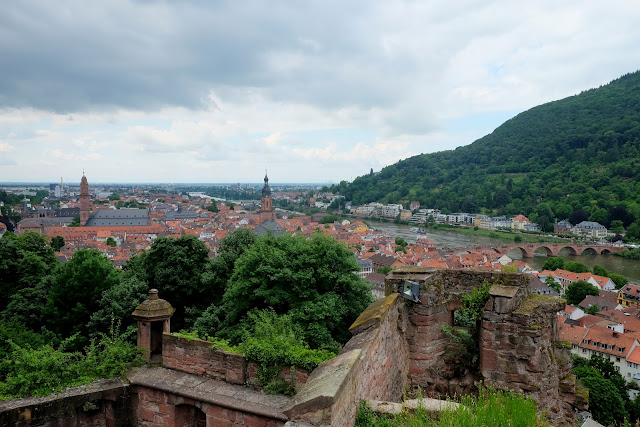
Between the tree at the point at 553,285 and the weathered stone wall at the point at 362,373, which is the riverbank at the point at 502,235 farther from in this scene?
the weathered stone wall at the point at 362,373

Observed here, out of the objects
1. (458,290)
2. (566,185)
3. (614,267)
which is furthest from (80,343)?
(566,185)

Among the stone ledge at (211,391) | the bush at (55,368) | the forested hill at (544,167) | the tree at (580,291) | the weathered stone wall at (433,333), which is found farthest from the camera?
the forested hill at (544,167)

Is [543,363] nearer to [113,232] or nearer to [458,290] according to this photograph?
[458,290]

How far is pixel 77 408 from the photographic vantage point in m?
6.78

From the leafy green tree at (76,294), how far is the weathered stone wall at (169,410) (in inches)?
361

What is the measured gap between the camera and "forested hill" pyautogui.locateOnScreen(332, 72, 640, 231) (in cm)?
10300

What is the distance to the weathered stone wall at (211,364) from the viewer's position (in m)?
6.53

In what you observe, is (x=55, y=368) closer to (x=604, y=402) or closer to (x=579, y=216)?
(x=604, y=402)

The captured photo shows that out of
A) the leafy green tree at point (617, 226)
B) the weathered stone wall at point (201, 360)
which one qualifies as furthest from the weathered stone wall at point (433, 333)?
the leafy green tree at point (617, 226)

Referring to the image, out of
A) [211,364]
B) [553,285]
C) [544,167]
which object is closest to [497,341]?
[211,364]

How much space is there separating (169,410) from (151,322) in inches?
70.5

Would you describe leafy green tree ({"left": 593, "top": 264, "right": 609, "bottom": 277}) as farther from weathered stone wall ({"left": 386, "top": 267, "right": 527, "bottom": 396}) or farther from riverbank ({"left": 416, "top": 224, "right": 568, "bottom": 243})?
weathered stone wall ({"left": 386, "top": 267, "right": 527, "bottom": 396})

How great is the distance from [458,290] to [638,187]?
109239 mm

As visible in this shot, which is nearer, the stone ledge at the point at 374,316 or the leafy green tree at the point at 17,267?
the stone ledge at the point at 374,316
